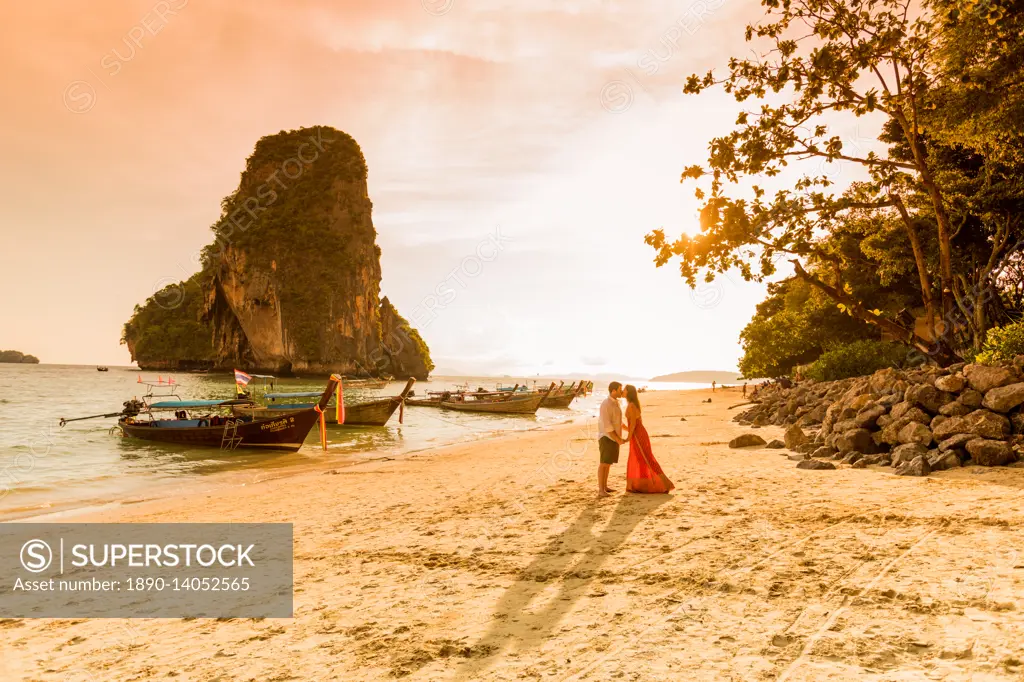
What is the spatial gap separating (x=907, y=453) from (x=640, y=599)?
22.7 ft

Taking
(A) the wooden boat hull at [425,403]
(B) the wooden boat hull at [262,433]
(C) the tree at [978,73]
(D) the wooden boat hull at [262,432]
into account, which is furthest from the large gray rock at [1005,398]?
(A) the wooden boat hull at [425,403]

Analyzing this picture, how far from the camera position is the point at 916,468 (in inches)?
319

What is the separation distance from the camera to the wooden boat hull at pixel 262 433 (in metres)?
19.7

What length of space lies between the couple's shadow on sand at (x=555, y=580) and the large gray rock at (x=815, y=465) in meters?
3.73

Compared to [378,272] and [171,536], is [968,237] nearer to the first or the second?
[171,536]

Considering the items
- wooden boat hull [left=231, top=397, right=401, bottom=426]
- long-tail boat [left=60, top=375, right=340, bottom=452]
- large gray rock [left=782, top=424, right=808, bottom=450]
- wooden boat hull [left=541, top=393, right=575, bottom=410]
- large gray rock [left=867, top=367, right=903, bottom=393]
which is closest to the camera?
large gray rock [left=867, top=367, right=903, bottom=393]

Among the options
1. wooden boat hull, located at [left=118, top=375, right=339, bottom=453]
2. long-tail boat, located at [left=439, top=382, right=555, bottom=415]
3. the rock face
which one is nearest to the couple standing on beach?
wooden boat hull, located at [left=118, top=375, right=339, bottom=453]

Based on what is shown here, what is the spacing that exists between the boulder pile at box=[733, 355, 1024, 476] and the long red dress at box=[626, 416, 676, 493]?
3.71 meters

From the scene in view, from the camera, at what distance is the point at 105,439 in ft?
75.6

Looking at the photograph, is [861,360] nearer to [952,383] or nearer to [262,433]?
[952,383]

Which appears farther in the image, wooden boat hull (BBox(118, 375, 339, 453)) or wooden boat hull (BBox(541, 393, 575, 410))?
wooden boat hull (BBox(541, 393, 575, 410))

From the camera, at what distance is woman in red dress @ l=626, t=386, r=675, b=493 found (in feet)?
26.1

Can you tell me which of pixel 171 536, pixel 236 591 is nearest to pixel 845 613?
pixel 236 591

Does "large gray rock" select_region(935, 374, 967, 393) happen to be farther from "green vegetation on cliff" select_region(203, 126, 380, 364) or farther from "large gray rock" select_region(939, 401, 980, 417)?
"green vegetation on cliff" select_region(203, 126, 380, 364)
